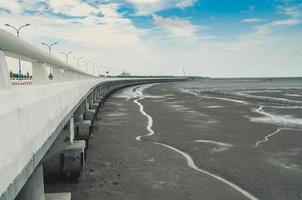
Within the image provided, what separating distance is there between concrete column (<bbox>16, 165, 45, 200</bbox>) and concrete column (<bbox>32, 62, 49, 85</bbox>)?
4.17 ft

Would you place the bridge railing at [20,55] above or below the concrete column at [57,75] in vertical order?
above

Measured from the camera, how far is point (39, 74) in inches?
191

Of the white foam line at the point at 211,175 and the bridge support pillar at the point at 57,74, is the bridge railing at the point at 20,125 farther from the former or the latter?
the white foam line at the point at 211,175

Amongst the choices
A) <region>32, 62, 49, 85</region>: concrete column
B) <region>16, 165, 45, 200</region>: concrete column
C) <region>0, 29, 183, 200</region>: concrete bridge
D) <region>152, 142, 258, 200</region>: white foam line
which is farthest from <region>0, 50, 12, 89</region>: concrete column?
<region>152, 142, 258, 200</region>: white foam line

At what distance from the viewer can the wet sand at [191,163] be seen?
6992 mm

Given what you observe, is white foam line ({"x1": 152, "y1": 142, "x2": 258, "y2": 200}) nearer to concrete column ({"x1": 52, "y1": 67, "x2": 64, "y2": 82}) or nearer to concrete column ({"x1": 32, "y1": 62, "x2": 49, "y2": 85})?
concrete column ({"x1": 52, "y1": 67, "x2": 64, "y2": 82})

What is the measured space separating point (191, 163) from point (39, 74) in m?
5.29

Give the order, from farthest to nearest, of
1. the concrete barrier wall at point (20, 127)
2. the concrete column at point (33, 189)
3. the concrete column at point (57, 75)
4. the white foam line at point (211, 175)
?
the concrete column at point (57, 75), the white foam line at point (211, 175), the concrete column at point (33, 189), the concrete barrier wall at point (20, 127)

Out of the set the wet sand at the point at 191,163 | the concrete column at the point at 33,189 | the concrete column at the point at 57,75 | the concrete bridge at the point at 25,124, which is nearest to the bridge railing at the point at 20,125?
the concrete bridge at the point at 25,124

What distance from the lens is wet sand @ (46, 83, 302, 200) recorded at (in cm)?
699

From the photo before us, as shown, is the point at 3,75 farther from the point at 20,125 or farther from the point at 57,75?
the point at 57,75

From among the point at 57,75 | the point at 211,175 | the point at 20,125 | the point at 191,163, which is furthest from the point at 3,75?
the point at 191,163

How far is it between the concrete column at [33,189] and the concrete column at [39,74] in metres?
1.27

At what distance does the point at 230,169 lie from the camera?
28.1 ft
